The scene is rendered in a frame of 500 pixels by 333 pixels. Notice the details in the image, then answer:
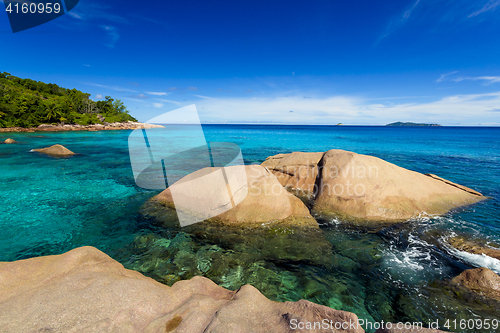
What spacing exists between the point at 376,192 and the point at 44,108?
7009 cm

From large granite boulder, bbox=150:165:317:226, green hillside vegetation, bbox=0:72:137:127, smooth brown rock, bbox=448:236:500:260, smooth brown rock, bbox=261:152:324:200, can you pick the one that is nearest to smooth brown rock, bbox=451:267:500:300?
smooth brown rock, bbox=448:236:500:260

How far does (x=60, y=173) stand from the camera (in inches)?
460

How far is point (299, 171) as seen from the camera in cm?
899

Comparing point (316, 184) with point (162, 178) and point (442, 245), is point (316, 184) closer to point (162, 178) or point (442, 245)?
point (442, 245)

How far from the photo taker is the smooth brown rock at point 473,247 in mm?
4871

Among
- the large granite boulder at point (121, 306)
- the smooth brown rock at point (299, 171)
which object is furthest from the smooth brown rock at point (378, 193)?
the large granite boulder at point (121, 306)

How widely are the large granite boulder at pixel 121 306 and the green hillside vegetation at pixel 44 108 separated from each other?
59340 millimetres

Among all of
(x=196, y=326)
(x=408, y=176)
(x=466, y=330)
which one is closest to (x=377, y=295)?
(x=466, y=330)

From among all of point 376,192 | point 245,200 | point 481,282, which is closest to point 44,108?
point 245,200

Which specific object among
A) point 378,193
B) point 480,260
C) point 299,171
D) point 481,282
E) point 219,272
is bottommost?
point 219,272

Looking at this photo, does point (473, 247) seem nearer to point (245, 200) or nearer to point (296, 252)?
point (296, 252)

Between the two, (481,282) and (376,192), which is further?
(376,192)

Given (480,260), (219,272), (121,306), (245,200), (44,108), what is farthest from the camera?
(44,108)

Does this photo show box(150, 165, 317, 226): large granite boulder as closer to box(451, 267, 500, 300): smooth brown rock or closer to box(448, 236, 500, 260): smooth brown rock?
box(451, 267, 500, 300): smooth brown rock
